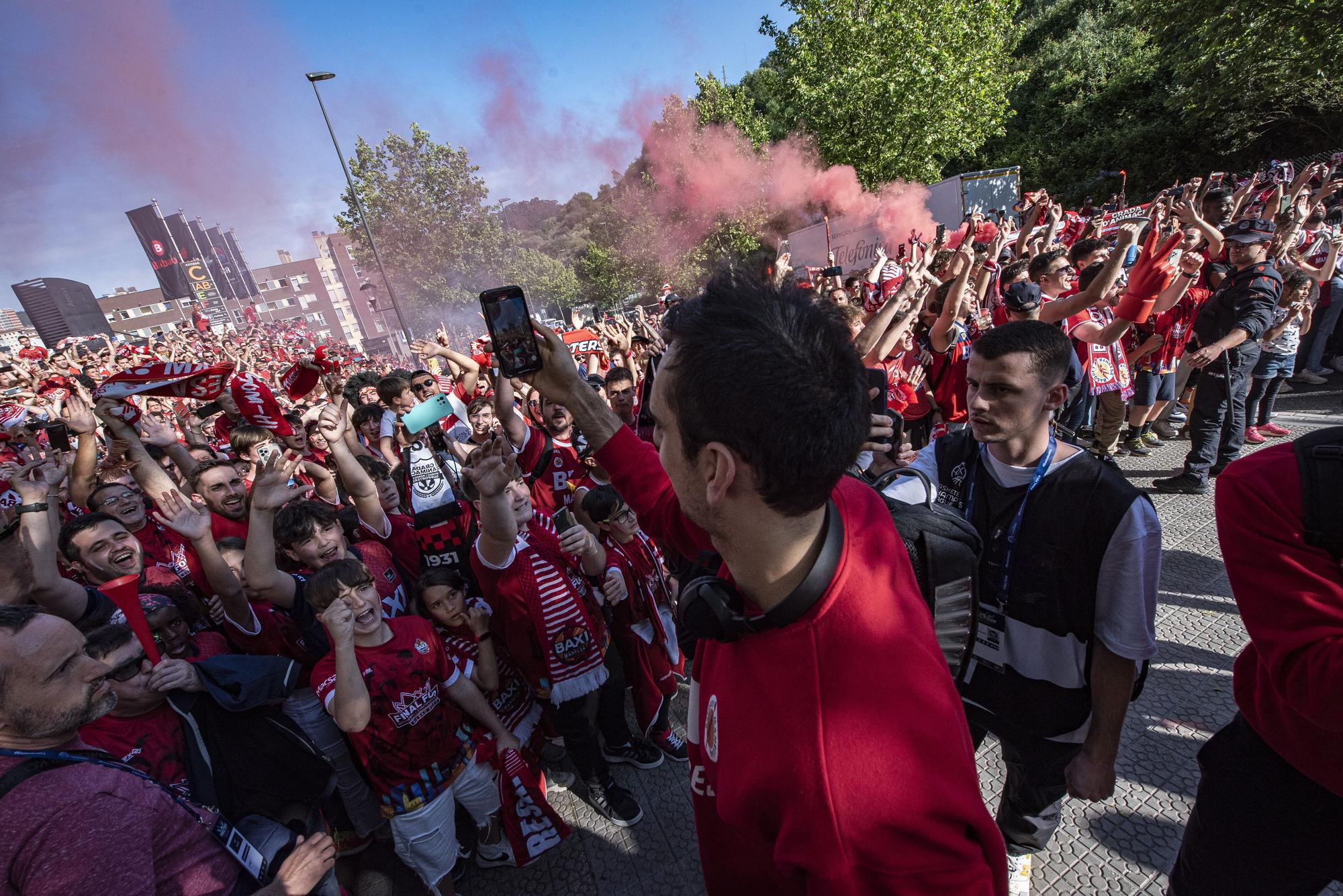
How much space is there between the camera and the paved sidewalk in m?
2.22

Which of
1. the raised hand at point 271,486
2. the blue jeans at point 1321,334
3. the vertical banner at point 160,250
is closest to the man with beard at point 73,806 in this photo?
the raised hand at point 271,486

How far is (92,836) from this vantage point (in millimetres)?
1320

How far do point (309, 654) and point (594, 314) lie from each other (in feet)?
36.0

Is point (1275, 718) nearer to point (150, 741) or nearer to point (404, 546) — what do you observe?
point (150, 741)

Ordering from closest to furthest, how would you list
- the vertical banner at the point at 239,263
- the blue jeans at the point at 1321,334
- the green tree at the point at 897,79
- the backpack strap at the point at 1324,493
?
the backpack strap at the point at 1324,493 → the blue jeans at the point at 1321,334 → the green tree at the point at 897,79 → the vertical banner at the point at 239,263

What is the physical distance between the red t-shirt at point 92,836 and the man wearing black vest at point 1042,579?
6.83ft

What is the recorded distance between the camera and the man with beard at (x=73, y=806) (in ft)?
4.16

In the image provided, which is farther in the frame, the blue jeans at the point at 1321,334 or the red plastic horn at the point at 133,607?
the blue jeans at the point at 1321,334

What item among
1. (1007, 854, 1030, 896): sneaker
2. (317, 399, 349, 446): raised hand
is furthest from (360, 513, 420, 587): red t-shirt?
(1007, 854, 1030, 896): sneaker

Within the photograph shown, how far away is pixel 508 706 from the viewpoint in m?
2.99

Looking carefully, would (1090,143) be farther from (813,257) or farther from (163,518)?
(163,518)

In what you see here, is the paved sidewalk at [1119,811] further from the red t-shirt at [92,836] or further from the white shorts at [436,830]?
the red t-shirt at [92,836]

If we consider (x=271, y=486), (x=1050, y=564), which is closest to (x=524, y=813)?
(x=271, y=486)

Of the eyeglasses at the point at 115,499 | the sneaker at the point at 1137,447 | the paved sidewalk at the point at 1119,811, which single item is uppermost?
the eyeglasses at the point at 115,499
